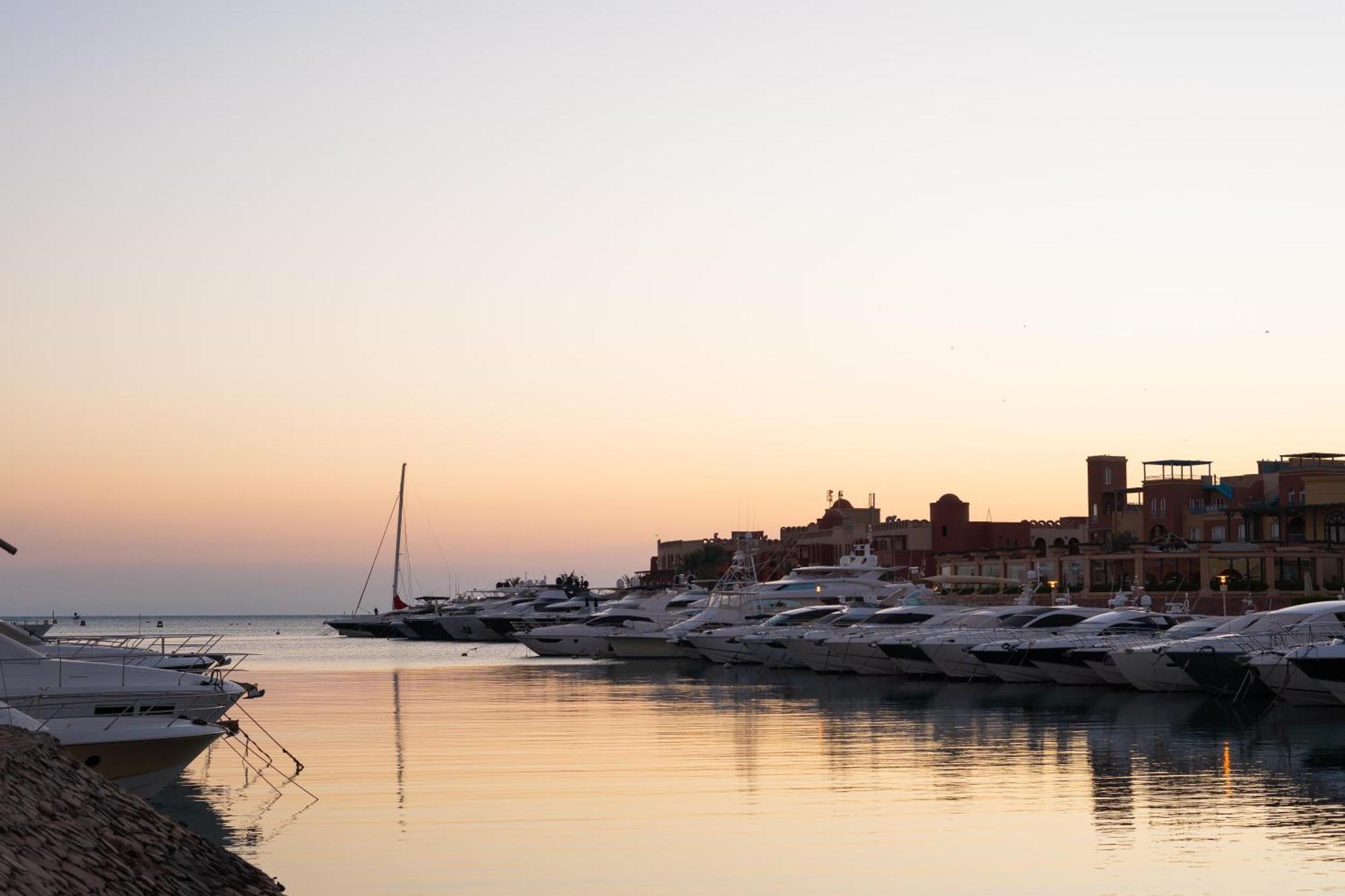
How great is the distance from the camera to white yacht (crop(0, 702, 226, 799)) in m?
20.1

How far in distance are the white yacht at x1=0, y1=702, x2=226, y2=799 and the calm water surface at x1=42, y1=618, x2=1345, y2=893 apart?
783mm

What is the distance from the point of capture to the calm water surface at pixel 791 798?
17500mm

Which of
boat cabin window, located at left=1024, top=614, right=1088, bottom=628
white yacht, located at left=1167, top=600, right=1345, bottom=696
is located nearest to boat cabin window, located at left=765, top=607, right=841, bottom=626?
boat cabin window, located at left=1024, top=614, right=1088, bottom=628

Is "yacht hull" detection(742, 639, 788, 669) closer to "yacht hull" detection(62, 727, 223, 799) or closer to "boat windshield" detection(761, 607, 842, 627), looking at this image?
"boat windshield" detection(761, 607, 842, 627)

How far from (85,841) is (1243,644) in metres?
32.7

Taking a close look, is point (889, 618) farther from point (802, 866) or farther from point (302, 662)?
point (802, 866)

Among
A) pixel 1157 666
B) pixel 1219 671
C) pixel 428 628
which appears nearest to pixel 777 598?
pixel 1157 666

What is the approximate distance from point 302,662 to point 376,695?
30282 millimetres

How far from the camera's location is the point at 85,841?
44.9ft

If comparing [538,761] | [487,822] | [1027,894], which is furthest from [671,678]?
[1027,894]

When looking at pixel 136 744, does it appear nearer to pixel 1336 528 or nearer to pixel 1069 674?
pixel 1069 674

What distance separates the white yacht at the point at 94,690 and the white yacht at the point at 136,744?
0.32m

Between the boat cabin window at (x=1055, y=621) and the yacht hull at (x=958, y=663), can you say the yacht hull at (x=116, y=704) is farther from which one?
the boat cabin window at (x=1055, y=621)

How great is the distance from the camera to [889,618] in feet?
185
